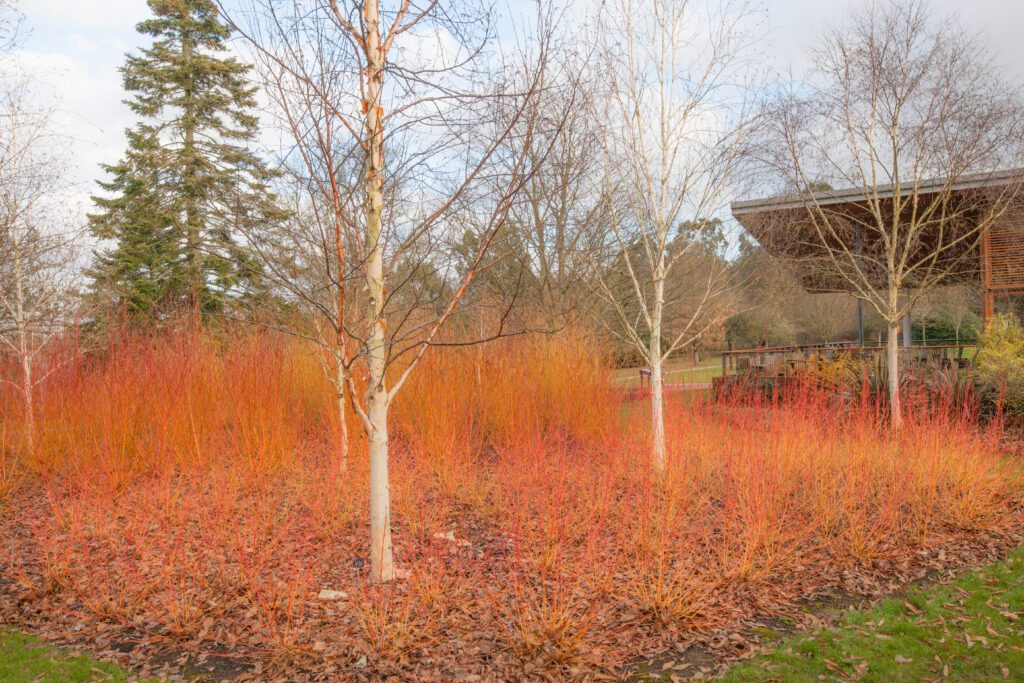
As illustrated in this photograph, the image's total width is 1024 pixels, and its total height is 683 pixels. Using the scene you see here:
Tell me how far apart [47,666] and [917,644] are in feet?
16.4

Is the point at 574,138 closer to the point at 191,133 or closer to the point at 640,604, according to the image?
the point at 640,604

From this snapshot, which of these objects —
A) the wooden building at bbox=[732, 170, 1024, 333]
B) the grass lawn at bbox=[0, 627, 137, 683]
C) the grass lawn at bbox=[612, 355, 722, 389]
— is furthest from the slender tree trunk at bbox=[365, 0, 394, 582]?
the wooden building at bbox=[732, 170, 1024, 333]

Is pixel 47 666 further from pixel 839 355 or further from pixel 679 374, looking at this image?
pixel 679 374

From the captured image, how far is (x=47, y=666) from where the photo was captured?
12.0ft

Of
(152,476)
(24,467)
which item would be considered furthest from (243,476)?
(24,467)

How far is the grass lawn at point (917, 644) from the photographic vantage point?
3.52m

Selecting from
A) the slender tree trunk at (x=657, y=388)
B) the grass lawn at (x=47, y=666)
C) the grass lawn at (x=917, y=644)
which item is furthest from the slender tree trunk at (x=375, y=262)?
the slender tree trunk at (x=657, y=388)

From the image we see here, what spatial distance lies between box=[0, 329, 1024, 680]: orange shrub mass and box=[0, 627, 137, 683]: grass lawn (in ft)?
0.60

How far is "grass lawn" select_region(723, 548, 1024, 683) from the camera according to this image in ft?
11.5

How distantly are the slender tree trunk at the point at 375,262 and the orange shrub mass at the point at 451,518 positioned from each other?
70 cm

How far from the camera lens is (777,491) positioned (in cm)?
580

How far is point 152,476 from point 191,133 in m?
11.4

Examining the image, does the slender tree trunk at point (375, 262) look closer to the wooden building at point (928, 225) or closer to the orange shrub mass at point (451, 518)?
the orange shrub mass at point (451, 518)

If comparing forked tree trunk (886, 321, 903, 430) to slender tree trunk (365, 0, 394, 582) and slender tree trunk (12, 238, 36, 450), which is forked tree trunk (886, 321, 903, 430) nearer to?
slender tree trunk (365, 0, 394, 582)
